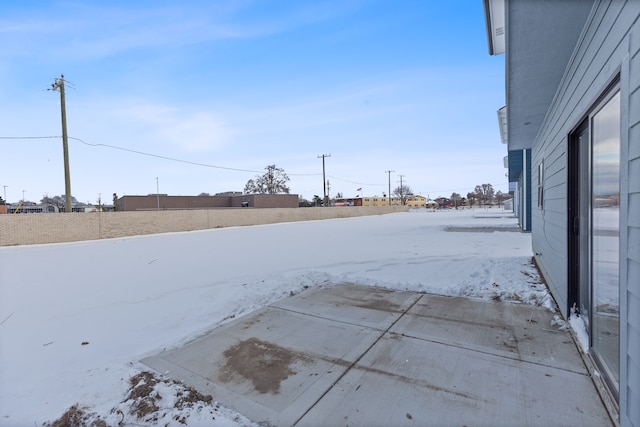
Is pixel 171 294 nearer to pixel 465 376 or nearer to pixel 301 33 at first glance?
pixel 465 376

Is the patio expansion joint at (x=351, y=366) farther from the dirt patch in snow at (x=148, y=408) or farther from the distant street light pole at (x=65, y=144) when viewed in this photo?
the distant street light pole at (x=65, y=144)

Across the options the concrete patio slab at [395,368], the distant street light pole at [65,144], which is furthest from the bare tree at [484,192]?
the concrete patio slab at [395,368]

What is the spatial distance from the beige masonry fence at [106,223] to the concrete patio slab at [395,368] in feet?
46.9

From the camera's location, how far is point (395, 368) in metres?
2.39

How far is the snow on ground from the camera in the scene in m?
2.11

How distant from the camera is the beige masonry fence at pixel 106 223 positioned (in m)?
12.4

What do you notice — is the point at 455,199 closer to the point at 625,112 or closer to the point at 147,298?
the point at 147,298

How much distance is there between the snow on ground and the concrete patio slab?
0.95 ft

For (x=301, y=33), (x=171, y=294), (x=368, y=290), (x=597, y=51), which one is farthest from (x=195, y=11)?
(x=597, y=51)

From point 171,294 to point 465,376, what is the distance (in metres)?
4.29

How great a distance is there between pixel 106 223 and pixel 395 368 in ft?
54.0

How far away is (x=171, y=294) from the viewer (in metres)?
4.80

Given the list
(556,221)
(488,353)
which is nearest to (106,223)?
(488,353)

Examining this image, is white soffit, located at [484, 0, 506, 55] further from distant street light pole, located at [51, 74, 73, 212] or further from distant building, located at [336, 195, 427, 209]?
distant building, located at [336, 195, 427, 209]
